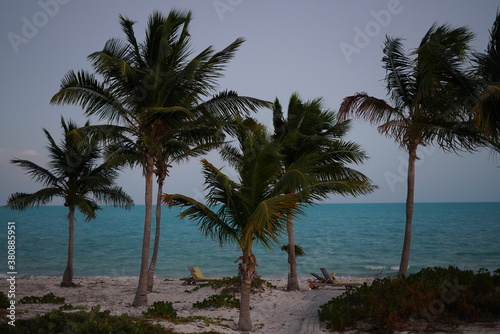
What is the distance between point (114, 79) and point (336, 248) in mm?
38033

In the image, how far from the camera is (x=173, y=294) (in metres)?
15.3

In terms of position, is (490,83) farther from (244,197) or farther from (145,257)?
(145,257)

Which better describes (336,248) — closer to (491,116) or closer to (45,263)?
(45,263)

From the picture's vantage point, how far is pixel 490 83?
31.1ft

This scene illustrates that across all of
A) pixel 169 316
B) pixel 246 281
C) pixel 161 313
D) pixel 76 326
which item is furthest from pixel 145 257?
pixel 76 326

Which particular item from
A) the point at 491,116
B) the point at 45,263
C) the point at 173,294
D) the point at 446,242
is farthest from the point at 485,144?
the point at 446,242

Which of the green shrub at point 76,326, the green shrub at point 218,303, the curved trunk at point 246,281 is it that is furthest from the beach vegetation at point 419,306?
the green shrub at point 76,326

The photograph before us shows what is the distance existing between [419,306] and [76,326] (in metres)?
6.50

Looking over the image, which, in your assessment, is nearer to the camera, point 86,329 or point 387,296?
point 86,329

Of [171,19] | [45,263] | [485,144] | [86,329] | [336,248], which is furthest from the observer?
[336,248]

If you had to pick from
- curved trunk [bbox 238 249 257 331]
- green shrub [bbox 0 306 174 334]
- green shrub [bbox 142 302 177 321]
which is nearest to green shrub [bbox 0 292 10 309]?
green shrub [bbox 0 306 174 334]

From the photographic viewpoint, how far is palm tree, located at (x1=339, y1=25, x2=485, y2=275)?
1003cm

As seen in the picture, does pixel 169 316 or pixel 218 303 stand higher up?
pixel 169 316

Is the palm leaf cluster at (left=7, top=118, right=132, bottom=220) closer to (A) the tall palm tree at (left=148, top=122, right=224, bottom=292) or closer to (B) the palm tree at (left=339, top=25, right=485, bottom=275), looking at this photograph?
(A) the tall palm tree at (left=148, top=122, right=224, bottom=292)
